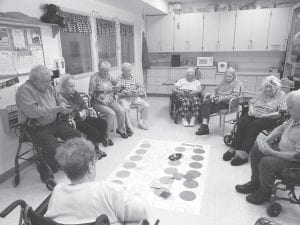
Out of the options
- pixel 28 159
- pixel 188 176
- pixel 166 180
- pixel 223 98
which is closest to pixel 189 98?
pixel 223 98

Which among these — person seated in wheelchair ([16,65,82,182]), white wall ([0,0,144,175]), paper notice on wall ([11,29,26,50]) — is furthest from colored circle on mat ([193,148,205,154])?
paper notice on wall ([11,29,26,50])

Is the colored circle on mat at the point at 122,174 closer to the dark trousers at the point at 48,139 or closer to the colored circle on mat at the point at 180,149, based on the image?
the dark trousers at the point at 48,139

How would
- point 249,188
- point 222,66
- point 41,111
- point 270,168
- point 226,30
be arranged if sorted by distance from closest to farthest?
point 270,168 → point 249,188 → point 41,111 → point 226,30 → point 222,66

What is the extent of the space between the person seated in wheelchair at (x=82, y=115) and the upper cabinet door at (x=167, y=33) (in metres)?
3.80

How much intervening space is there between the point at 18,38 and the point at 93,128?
1301mm

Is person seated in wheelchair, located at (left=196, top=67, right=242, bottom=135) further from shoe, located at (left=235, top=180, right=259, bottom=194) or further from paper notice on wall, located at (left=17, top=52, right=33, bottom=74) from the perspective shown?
paper notice on wall, located at (left=17, top=52, right=33, bottom=74)

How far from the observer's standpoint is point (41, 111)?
7.63 ft

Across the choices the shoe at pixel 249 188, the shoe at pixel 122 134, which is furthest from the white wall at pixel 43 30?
the shoe at pixel 249 188

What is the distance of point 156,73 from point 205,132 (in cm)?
299

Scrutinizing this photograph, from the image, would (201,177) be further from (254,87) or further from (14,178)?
(254,87)

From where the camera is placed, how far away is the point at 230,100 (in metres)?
3.46

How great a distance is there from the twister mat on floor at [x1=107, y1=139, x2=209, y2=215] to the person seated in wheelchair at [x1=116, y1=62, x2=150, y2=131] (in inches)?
28.7

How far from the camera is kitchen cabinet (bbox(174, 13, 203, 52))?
593cm

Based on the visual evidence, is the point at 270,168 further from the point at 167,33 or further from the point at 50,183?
the point at 167,33
